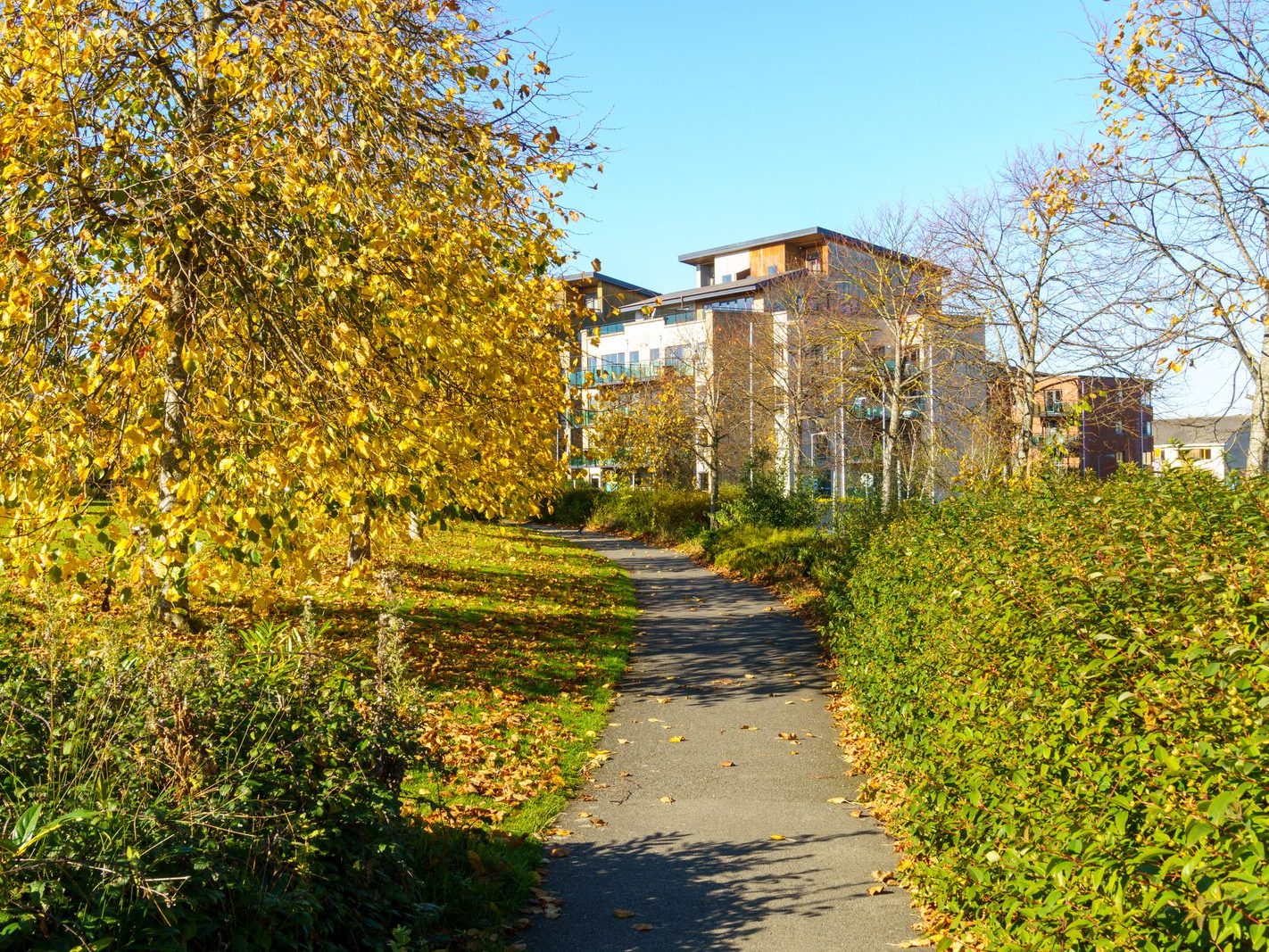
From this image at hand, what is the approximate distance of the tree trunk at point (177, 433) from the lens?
691 centimetres

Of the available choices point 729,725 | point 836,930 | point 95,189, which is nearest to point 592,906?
point 836,930

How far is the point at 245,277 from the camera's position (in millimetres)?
8422

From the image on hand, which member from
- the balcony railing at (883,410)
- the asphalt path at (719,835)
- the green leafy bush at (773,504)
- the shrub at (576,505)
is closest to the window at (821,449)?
the balcony railing at (883,410)

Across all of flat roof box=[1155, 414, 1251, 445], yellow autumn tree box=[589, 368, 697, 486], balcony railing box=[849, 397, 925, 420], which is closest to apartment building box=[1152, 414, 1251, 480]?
flat roof box=[1155, 414, 1251, 445]

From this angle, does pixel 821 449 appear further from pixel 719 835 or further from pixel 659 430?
pixel 719 835

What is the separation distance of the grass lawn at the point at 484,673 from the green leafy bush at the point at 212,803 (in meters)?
0.26

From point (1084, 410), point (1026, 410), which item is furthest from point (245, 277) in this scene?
point (1026, 410)

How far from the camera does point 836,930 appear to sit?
535cm

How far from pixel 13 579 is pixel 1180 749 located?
24.8 feet

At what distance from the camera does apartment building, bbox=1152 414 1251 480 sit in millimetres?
5945

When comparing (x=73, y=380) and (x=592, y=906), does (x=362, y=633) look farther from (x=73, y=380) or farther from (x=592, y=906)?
(x=592, y=906)

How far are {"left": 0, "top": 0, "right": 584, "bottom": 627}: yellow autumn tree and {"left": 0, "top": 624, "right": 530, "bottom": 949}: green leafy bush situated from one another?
7.03 feet

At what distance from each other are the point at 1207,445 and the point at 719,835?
39.8ft

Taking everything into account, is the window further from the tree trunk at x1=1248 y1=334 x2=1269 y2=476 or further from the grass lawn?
the tree trunk at x1=1248 y1=334 x2=1269 y2=476
